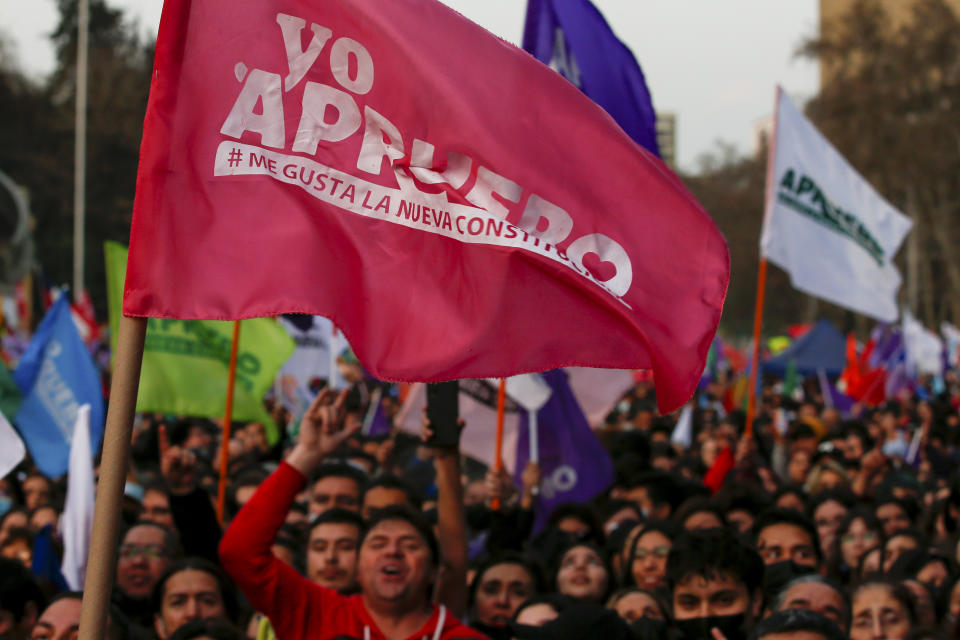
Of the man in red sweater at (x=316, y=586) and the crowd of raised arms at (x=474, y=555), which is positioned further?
the crowd of raised arms at (x=474, y=555)

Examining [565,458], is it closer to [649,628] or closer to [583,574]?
[583,574]

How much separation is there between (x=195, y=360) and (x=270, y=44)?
5.53m

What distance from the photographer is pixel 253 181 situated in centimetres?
331

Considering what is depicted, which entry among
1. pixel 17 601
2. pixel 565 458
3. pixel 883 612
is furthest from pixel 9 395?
pixel 883 612

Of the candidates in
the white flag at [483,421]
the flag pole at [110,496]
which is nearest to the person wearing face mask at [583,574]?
the white flag at [483,421]

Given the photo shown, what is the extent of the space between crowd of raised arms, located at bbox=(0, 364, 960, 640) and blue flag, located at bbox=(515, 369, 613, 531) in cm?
20

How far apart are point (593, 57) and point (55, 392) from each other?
13.5 ft

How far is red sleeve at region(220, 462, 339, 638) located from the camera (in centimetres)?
401

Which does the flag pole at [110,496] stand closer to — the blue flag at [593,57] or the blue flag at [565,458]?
the blue flag at [593,57]

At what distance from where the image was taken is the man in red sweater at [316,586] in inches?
158

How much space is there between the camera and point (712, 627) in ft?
16.0

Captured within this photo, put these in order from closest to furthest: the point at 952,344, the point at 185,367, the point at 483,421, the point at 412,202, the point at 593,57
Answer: the point at 412,202
the point at 593,57
the point at 483,421
the point at 185,367
the point at 952,344

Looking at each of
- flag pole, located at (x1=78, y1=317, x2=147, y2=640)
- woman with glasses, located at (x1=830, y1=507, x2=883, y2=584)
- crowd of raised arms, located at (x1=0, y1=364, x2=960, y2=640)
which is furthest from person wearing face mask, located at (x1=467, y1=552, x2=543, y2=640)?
flag pole, located at (x1=78, y1=317, x2=147, y2=640)

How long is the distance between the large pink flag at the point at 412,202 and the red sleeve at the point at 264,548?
893 millimetres
